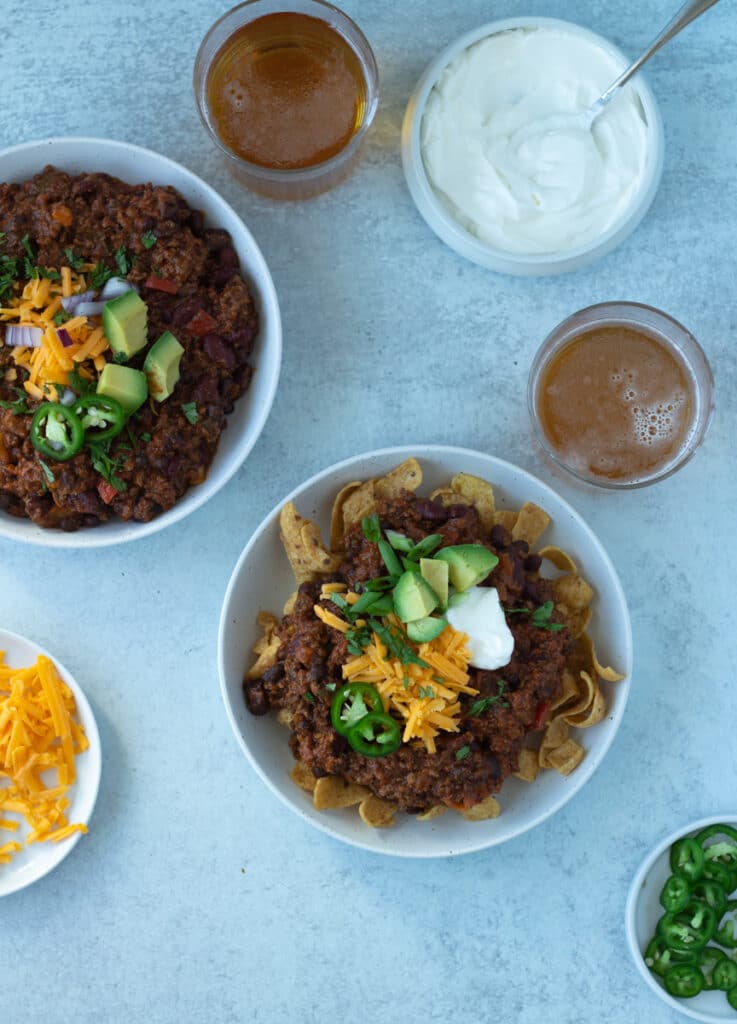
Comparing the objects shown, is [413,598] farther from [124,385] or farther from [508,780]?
[124,385]

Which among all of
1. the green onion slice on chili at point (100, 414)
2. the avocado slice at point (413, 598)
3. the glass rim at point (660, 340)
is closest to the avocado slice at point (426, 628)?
the avocado slice at point (413, 598)

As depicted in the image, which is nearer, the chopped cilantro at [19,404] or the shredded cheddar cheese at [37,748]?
the chopped cilantro at [19,404]

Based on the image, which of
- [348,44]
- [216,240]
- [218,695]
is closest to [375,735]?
[218,695]

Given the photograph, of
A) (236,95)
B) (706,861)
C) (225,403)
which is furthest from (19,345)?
(706,861)

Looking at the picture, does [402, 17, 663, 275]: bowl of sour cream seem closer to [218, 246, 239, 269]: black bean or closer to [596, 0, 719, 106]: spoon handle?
[596, 0, 719, 106]: spoon handle

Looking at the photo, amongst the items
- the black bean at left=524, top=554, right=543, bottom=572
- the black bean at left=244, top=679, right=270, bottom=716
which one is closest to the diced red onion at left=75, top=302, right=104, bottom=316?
→ the black bean at left=244, top=679, right=270, bottom=716

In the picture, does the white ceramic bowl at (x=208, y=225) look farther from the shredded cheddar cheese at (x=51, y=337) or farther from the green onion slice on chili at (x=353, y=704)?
the green onion slice on chili at (x=353, y=704)
